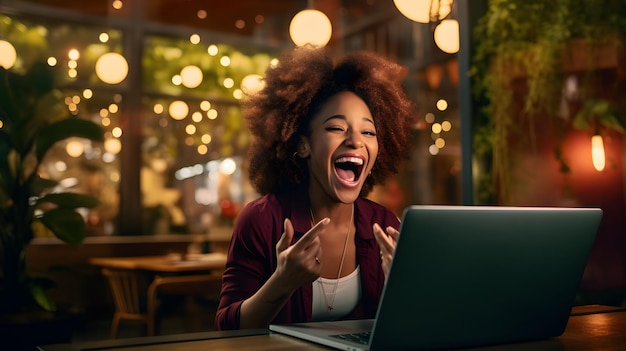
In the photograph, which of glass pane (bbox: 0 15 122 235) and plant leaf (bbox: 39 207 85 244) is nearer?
plant leaf (bbox: 39 207 85 244)

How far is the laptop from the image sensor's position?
926 mm

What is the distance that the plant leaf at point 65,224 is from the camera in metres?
3.26

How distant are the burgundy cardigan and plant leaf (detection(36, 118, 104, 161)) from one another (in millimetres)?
1790

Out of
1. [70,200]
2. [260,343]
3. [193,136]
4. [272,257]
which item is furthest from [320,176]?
[193,136]

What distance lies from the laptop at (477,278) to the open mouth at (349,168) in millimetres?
652

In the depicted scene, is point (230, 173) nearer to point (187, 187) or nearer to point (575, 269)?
point (187, 187)

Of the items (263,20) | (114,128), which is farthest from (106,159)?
(263,20)

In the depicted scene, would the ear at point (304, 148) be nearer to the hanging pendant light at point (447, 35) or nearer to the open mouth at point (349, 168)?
the open mouth at point (349, 168)

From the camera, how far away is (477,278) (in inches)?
39.4

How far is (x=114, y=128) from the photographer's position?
7051 mm

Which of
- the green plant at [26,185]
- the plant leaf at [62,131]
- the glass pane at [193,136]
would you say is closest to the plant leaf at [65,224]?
the green plant at [26,185]

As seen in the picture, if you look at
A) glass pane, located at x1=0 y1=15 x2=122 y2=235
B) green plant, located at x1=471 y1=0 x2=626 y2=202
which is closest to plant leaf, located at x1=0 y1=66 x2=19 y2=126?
green plant, located at x1=471 y1=0 x2=626 y2=202

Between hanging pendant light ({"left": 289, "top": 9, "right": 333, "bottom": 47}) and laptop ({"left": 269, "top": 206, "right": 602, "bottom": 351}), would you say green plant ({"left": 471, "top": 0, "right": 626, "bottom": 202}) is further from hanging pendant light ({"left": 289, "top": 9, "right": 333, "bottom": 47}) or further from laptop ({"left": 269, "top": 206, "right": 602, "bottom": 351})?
laptop ({"left": 269, "top": 206, "right": 602, "bottom": 351})

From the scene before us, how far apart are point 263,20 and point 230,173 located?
6.50 feet
